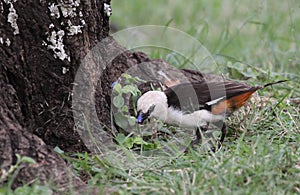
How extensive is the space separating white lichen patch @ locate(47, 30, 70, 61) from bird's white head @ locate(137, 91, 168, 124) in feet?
2.41

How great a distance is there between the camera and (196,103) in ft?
15.9

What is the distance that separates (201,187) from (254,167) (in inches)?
14.4

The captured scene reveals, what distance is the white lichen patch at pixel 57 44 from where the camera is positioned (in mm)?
4195

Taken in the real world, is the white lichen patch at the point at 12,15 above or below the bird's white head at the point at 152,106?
above

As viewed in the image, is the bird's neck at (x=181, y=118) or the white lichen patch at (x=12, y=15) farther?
the bird's neck at (x=181, y=118)

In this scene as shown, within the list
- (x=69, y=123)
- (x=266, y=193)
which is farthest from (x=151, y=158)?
(x=266, y=193)

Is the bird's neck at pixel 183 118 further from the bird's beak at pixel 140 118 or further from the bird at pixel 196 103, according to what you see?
the bird's beak at pixel 140 118

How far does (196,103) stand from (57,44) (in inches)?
49.1

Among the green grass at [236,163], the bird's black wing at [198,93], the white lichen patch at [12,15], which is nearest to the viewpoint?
the green grass at [236,163]

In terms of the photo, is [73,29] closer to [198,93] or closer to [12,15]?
[12,15]

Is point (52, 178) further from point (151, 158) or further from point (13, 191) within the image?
point (151, 158)

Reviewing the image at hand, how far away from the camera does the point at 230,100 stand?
491 cm

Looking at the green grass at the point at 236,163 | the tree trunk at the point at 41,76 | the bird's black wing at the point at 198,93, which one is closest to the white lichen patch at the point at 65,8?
the tree trunk at the point at 41,76

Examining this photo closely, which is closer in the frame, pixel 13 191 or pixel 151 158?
pixel 13 191
